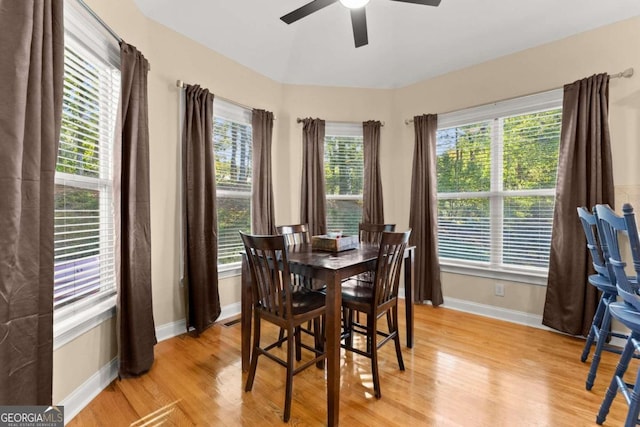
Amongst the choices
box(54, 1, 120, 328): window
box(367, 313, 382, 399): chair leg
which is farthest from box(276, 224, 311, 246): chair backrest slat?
box(54, 1, 120, 328): window

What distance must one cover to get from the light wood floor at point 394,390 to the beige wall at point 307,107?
14.9 inches

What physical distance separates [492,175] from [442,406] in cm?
244

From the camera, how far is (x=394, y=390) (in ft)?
6.28

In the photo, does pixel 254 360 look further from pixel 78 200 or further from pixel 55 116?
pixel 55 116

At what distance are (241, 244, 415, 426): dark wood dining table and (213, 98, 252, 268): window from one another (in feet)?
3.86

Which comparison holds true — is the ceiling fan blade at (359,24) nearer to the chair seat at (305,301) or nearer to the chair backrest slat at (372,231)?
the chair backrest slat at (372,231)

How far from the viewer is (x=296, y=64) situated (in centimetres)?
353

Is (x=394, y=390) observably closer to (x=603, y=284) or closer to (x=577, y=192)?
(x=603, y=284)

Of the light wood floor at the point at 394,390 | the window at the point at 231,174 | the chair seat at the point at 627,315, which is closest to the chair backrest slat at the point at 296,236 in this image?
the window at the point at 231,174

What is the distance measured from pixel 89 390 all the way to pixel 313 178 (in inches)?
109

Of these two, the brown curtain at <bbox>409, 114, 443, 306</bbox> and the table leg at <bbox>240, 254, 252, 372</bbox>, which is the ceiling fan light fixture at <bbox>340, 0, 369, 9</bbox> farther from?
the table leg at <bbox>240, 254, 252, 372</bbox>

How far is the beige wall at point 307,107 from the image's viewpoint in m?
2.35

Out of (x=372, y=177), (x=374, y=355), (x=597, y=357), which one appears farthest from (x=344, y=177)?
(x=597, y=357)

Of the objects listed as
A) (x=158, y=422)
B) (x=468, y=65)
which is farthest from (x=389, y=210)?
(x=158, y=422)
